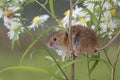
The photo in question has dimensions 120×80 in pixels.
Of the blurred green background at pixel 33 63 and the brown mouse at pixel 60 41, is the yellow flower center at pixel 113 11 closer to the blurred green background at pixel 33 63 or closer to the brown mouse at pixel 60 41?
the brown mouse at pixel 60 41

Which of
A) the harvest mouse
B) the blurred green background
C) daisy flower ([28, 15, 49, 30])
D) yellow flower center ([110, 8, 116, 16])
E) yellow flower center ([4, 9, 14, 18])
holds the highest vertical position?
yellow flower center ([4, 9, 14, 18])

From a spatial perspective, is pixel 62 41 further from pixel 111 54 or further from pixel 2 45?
pixel 2 45

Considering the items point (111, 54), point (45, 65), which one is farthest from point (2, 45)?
point (111, 54)

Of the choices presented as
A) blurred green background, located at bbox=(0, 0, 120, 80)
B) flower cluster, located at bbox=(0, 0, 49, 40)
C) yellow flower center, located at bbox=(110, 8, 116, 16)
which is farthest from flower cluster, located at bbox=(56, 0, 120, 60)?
blurred green background, located at bbox=(0, 0, 120, 80)

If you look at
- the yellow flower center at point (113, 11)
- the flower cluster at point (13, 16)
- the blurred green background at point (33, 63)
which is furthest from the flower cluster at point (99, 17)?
the blurred green background at point (33, 63)

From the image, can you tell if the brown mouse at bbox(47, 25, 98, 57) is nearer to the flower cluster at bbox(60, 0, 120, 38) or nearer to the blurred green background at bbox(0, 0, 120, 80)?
the flower cluster at bbox(60, 0, 120, 38)

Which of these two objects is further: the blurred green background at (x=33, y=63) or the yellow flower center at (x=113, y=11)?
the blurred green background at (x=33, y=63)

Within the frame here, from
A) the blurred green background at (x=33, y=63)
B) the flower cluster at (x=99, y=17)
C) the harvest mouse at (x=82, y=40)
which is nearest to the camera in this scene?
the harvest mouse at (x=82, y=40)

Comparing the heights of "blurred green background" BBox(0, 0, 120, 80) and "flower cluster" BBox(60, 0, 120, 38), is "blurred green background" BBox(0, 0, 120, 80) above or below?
below

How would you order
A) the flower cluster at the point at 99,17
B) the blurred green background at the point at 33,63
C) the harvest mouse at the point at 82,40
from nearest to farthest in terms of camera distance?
the harvest mouse at the point at 82,40
the flower cluster at the point at 99,17
the blurred green background at the point at 33,63
